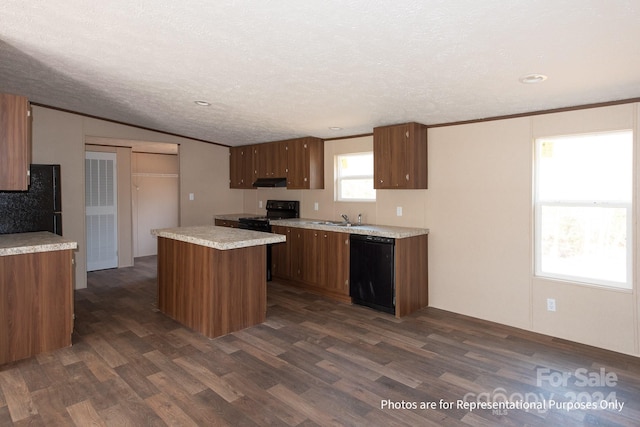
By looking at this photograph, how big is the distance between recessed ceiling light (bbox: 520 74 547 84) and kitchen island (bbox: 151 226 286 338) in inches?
93.6

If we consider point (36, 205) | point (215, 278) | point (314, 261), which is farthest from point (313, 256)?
point (36, 205)

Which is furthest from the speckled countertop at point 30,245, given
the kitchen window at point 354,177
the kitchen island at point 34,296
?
the kitchen window at point 354,177

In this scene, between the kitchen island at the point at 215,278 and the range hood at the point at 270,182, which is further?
the range hood at the point at 270,182

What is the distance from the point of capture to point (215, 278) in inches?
137

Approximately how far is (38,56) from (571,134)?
4.41 m

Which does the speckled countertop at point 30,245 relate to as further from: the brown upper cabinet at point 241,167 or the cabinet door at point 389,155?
the brown upper cabinet at point 241,167

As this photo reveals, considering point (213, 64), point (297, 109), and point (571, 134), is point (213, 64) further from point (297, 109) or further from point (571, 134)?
point (571, 134)

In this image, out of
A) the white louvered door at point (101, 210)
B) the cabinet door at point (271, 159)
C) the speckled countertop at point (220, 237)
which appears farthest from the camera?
the white louvered door at point (101, 210)

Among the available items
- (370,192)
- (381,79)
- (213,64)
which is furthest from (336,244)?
(213,64)

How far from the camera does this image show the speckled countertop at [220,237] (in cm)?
334

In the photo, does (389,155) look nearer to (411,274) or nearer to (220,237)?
(411,274)

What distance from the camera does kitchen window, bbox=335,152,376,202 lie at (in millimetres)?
5129

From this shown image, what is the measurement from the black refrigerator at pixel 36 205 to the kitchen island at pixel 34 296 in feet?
→ 3.60

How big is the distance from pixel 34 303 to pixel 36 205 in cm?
186
